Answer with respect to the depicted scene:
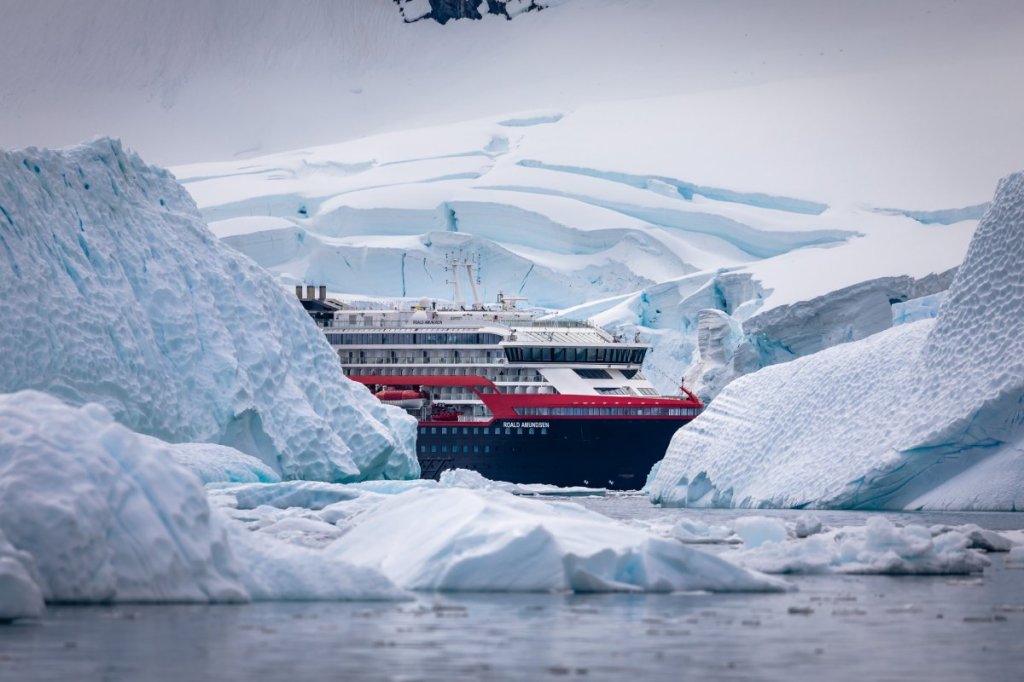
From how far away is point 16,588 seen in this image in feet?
34.7

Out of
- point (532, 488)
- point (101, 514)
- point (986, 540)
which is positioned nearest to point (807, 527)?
point (986, 540)

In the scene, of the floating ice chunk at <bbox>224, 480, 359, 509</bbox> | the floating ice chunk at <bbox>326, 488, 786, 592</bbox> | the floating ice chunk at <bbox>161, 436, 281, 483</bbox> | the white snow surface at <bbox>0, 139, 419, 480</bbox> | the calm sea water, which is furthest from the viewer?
the floating ice chunk at <bbox>161, 436, 281, 483</bbox>

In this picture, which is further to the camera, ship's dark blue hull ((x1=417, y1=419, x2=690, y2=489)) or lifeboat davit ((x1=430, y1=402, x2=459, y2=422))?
lifeboat davit ((x1=430, y1=402, x2=459, y2=422))

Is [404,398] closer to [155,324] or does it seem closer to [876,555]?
[155,324]

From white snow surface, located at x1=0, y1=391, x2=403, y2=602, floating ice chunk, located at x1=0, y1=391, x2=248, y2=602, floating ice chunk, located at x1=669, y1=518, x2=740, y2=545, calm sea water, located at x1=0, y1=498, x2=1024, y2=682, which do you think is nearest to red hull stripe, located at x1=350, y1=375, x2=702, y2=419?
floating ice chunk, located at x1=669, y1=518, x2=740, y2=545

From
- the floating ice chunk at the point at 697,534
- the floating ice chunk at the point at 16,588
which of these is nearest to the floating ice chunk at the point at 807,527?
the floating ice chunk at the point at 697,534

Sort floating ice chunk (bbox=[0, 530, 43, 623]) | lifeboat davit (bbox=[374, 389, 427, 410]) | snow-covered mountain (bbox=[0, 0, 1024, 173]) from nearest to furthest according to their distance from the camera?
floating ice chunk (bbox=[0, 530, 43, 623]) < lifeboat davit (bbox=[374, 389, 427, 410]) < snow-covered mountain (bbox=[0, 0, 1024, 173])

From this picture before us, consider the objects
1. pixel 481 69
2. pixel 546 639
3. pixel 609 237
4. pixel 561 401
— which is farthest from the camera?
pixel 481 69

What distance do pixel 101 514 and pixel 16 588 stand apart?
862 mm

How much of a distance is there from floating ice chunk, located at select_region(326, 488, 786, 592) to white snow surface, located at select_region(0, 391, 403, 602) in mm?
1542

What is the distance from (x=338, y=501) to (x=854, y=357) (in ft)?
28.4

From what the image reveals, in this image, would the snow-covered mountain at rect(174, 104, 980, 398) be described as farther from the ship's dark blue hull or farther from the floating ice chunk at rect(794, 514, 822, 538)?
the floating ice chunk at rect(794, 514, 822, 538)

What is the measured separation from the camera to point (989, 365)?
75.8ft

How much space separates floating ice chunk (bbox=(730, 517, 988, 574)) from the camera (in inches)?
588
